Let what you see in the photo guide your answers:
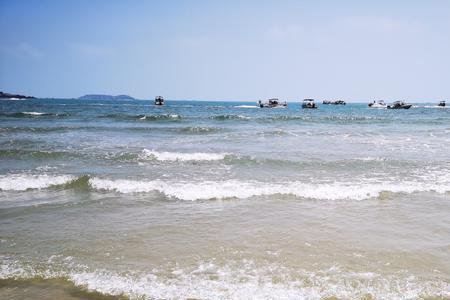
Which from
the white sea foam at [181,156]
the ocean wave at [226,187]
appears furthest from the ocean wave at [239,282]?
the white sea foam at [181,156]

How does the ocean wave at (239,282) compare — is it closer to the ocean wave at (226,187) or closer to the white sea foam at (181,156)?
the ocean wave at (226,187)

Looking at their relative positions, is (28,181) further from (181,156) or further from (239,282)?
(239,282)

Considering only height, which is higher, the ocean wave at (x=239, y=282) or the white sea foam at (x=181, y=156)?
the white sea foam at (x=181, y=156)

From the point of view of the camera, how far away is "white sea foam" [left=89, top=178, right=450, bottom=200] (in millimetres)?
10039

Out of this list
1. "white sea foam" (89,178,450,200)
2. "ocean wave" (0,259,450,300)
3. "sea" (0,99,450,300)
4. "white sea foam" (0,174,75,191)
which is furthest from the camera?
"white sea foam" (0,174,75,191)

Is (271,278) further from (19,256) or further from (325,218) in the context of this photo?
(19,256)

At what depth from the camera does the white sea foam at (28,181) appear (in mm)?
10914

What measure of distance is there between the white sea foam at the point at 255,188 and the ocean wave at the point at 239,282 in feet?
14.5

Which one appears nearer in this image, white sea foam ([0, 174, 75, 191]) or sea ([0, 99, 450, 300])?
sea ([0, 99, 450, 300])

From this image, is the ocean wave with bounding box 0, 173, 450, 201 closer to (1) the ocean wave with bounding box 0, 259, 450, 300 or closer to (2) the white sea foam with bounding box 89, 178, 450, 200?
(2) the white sea foam with bounding box 89, 178, 450, 200

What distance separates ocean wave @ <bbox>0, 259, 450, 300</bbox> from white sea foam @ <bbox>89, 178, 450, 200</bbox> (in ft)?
14.5

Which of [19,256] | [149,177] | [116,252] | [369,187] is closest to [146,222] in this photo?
[116,252]

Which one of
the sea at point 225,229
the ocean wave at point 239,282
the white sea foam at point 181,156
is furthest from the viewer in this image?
the white sea foam at point 181,156

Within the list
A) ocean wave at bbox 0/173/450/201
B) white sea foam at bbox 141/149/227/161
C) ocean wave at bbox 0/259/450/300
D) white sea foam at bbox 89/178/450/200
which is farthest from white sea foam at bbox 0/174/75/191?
ocean wave at bbox 0/259/450/300
